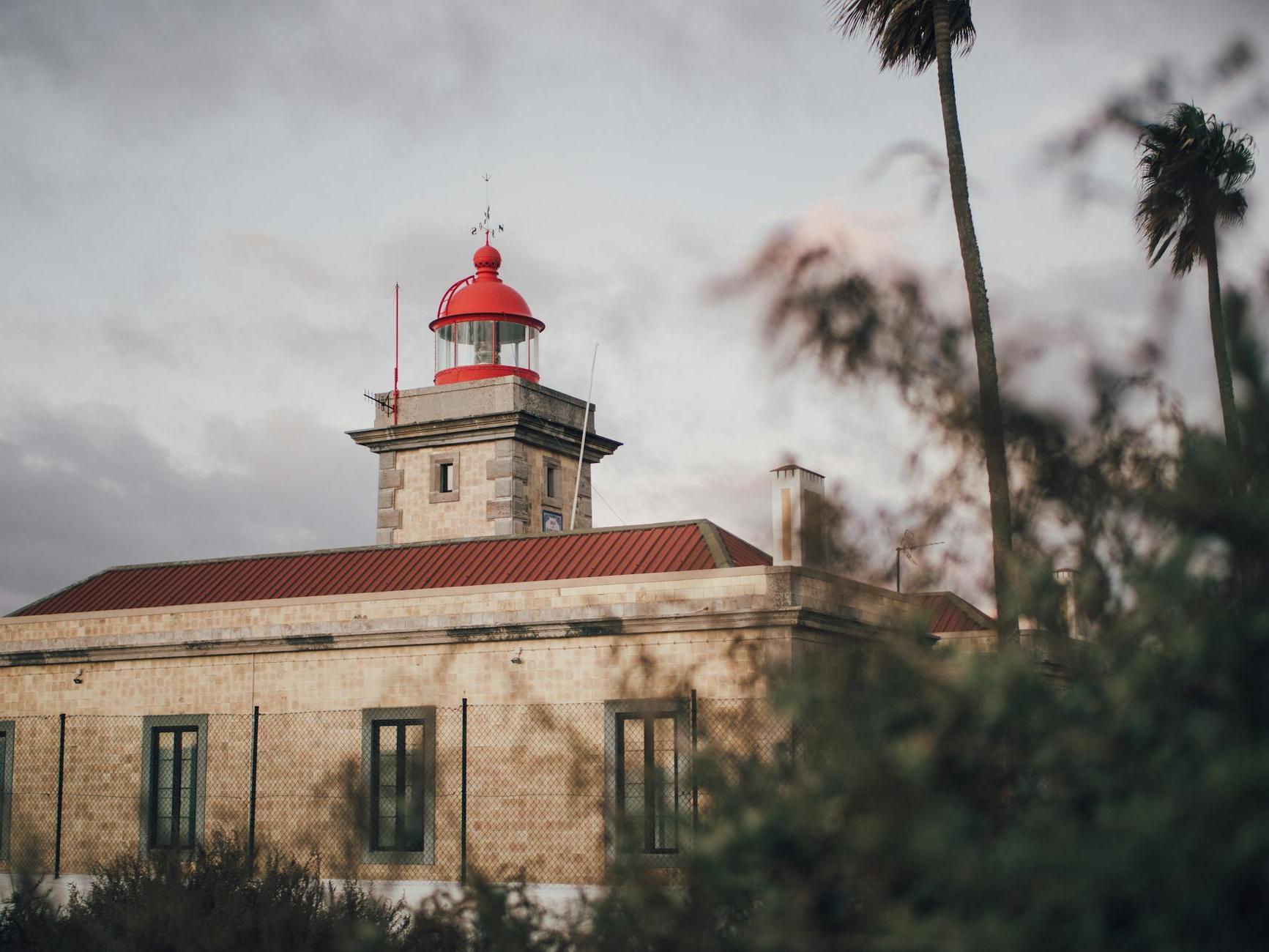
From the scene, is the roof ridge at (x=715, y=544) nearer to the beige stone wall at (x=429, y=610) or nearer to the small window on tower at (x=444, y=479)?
the beige stone wall at (x=429, y=610)

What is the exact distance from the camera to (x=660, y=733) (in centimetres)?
1627

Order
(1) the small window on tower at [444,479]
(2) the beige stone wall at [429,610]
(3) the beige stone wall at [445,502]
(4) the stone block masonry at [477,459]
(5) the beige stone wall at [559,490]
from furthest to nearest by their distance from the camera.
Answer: (1) the small window on tower at [444,479]
(5) the beige stone wall at [559,490]
(3) the beige stone wall at [445,502]
(4) the stone block masonry at [477,459]
(2) the beige stone wall at [429,610]

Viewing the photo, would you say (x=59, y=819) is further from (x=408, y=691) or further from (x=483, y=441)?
(x=483, y=441)

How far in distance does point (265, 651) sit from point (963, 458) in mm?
10086

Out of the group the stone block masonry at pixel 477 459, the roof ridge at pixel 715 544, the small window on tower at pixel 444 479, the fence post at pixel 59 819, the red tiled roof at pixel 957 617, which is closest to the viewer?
the fence post at pixel 59 819

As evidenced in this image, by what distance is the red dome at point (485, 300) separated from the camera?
31078 millimetres

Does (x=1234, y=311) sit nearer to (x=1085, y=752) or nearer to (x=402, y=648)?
(x=1085, y=752)

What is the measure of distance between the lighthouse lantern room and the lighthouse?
23mm

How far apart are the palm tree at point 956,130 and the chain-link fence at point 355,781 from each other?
3182mm

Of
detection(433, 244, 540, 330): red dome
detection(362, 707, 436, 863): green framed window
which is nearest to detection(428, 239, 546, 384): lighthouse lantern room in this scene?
detection(433, 244, 540, 330): red dome

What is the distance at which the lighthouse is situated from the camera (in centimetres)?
2870

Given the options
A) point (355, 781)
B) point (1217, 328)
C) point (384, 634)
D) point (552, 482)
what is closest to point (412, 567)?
point (384, 634)

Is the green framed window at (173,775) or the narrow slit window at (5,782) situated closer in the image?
the green framed window at (173,775)

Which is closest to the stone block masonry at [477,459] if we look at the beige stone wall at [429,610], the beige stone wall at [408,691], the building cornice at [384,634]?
the beige stone wall at [429,610]
